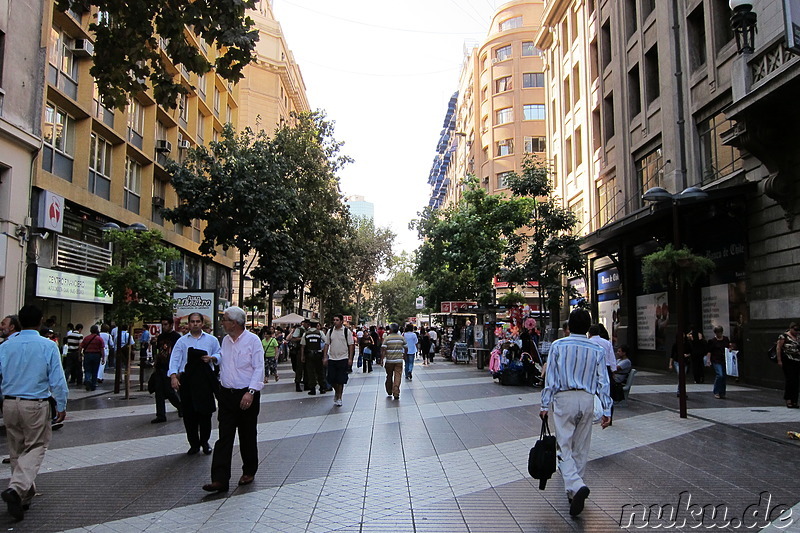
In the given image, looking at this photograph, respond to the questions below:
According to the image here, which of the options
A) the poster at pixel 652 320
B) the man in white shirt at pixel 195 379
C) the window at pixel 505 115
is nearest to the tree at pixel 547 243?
the poster at pixel 652 320

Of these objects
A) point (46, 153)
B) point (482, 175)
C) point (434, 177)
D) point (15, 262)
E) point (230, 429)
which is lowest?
point (230, 429)

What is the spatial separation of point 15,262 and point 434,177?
89.2 meters

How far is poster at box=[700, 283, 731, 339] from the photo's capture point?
1798cm

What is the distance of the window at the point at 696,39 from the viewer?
64.2 ft

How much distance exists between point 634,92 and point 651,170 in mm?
3873

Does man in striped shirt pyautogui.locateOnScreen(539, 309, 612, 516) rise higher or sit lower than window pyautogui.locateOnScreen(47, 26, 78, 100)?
lower

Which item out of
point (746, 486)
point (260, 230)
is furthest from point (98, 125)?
point (746, 486)

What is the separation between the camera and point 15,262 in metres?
17.4

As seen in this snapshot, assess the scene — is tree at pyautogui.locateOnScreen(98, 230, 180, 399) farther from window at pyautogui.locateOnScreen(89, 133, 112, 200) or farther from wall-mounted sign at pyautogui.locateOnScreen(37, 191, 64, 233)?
window at pyautogui.locateOnScreen(89, 133, 112, 200)

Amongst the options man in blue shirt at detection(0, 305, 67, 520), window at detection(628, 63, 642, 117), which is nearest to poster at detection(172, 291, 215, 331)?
man in blue shirt at detection(0, 305, 67, 520)

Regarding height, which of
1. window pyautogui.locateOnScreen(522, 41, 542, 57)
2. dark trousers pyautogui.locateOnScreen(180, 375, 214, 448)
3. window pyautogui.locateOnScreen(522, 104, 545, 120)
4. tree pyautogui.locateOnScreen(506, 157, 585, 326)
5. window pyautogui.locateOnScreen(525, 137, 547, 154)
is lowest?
dark trousers pyautogui.locateOnScreen(180, 375, 214, 448)

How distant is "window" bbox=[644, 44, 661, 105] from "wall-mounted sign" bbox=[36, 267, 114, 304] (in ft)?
62.8

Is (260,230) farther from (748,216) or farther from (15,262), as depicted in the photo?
(748,216)

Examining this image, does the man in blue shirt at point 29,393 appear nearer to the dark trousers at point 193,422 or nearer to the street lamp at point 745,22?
the dark trousers at point 193,422
